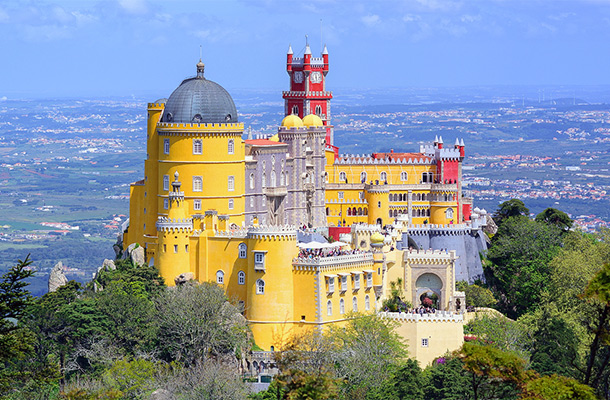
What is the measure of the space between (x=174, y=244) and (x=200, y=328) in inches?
397

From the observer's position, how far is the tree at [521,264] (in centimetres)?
11100

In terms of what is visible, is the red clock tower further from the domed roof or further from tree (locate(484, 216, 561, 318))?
the domed roof

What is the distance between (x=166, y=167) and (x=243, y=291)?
1420 cm

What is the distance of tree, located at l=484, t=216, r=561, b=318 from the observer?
11100 cm

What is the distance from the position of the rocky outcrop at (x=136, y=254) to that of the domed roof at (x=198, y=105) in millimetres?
10209

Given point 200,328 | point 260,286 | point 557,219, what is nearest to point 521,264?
point 557,219

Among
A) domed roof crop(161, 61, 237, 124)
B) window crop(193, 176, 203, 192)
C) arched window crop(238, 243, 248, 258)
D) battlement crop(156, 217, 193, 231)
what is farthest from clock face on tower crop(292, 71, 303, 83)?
arched window crop(238, 243, 248, 258)

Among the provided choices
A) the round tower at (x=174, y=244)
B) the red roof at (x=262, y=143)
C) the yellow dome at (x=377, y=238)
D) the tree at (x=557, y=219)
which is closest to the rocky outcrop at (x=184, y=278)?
the round tower at (x=174, y=244)

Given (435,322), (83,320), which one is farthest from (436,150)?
(83,320)

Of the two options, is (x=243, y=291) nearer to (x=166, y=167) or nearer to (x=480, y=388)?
(x=166, y=167)

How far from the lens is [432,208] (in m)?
124

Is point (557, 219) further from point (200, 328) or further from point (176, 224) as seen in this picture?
point (200, 328)

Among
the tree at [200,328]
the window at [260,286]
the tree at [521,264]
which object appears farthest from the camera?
the tree at [521,264]

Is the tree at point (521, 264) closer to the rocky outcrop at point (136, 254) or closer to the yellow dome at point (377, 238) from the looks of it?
the yellow dome at point (377, 238)
